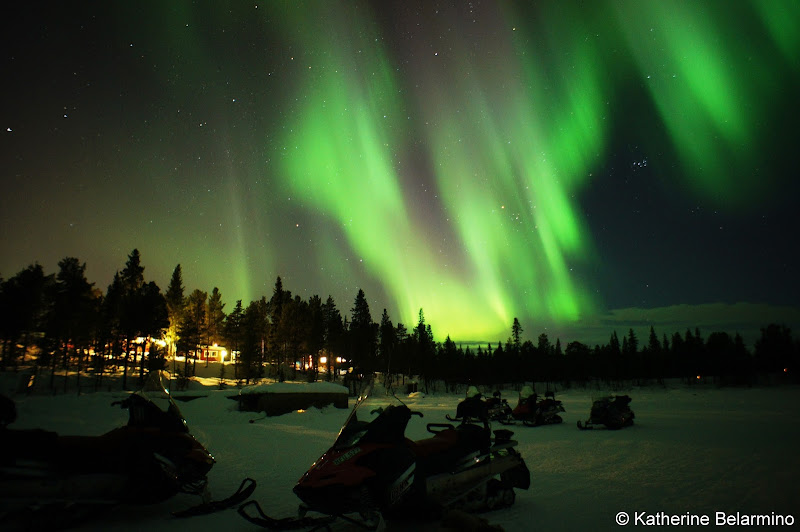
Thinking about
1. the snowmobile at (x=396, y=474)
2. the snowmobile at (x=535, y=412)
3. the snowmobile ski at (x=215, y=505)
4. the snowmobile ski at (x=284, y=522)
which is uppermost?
the snowmobile at (x=396, y=474)

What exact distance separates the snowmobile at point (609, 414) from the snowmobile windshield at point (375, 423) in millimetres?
14106

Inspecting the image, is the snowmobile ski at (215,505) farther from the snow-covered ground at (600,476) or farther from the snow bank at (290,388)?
the snow bank at (290,388)

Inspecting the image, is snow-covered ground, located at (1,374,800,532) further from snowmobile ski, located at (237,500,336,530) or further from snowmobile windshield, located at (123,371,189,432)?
snowmobile windshield, located at (123,371,189,432)

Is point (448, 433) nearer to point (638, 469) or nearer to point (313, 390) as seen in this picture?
point (638, 469)

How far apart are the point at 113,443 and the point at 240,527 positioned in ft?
6.82

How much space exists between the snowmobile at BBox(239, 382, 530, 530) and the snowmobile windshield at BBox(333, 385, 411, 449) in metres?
0.01

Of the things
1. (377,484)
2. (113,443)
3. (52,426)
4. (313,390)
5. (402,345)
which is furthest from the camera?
(402,345)

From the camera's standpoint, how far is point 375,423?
16.6 feet

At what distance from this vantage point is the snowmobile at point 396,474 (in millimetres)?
4520

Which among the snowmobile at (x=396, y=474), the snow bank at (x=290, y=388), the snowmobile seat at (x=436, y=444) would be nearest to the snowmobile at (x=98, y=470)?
the snowmobile at (x=396, y=474)

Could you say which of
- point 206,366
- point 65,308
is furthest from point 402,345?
point 65,308

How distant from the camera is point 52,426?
60.1 ft

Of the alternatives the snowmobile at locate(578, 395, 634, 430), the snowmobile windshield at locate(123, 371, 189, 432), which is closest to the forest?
the snowmobile windshield at locate(123, 371, 189, 432)

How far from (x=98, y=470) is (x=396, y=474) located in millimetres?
3877
